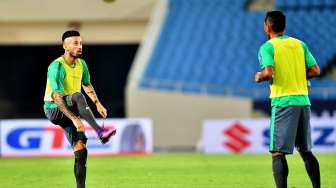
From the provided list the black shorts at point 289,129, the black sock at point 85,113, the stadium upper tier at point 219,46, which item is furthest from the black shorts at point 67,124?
the stadium upper tier at point 219,46

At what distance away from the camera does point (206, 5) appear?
3091 centimetres

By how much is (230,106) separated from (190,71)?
235 cm

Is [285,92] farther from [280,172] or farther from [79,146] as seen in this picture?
[79,146]

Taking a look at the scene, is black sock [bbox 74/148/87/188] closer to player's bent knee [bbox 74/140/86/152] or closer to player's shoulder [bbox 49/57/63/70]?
player's bent knee [bbox 74/140/86/152]

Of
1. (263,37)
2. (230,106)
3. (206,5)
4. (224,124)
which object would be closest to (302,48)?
(224,124)

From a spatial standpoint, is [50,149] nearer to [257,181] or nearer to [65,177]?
[65,177]

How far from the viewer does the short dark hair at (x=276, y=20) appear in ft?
29.8

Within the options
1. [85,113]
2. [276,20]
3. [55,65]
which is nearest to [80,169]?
[85,113]

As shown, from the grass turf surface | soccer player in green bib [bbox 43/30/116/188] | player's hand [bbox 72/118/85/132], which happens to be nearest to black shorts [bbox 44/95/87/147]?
soccer player in green bib [bbox 43/30/116/188]

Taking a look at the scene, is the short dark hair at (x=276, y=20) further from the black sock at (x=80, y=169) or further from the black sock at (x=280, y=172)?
the black sock at (x=80, y=169)

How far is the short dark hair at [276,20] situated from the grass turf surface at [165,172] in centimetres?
305

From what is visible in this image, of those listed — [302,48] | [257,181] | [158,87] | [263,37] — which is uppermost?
[263,37]

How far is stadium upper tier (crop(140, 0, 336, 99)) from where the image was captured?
90.3ft

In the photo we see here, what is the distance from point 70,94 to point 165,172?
546 cm
